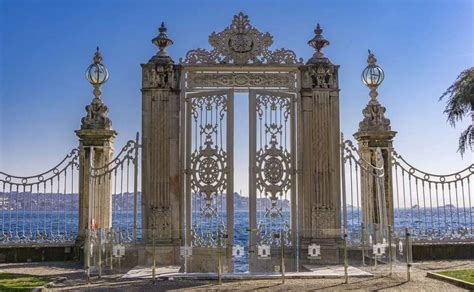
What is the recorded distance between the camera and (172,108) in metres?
11.1

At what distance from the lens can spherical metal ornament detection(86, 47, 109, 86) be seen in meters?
12.0

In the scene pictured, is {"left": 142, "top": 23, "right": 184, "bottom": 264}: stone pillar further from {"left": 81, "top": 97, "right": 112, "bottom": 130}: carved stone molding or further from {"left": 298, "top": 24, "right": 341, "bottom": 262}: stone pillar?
{"left": 298, "top": 24, "right": 341, "bottom": 262}: stone pillar

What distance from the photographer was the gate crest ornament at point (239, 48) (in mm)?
11227

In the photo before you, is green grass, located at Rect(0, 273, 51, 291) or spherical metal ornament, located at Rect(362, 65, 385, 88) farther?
spherical metal ornament, located at Rect(362, 65, 385, 88)

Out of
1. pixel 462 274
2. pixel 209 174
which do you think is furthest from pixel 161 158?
pixel 462 274

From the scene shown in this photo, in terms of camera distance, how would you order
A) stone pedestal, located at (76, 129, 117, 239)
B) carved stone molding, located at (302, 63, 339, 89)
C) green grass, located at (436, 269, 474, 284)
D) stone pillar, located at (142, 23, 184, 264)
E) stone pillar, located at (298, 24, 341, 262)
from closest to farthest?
green grass, located at (436, 269, 474, 284)
stone pillar, located at (142, 23, 184, 264)
stone pillar, located at (298, 24, 341, 262)
carved stone molding, located at (302, 63, 339, 89)
stone pedestal, located at (76, 129, 117, 239)

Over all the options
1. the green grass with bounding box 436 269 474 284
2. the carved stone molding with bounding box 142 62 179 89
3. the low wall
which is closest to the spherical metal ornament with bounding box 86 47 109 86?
the carved stone molding with bounding box 142 62 179 89

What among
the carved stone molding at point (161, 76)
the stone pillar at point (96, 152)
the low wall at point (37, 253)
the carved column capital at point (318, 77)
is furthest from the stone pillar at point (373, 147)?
the low wall at point (37, 253)

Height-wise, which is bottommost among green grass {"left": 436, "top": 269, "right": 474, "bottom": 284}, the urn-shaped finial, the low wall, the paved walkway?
the paved walkway

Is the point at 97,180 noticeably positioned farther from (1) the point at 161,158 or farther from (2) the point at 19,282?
(2) the point at 19,282

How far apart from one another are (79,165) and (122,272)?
10.6 ft

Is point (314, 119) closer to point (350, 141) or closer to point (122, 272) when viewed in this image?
point (350, 141)

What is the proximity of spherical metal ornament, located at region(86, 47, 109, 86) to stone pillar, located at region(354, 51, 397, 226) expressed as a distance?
5936 mm

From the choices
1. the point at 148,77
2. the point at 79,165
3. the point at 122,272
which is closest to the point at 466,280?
the point at 122,272
